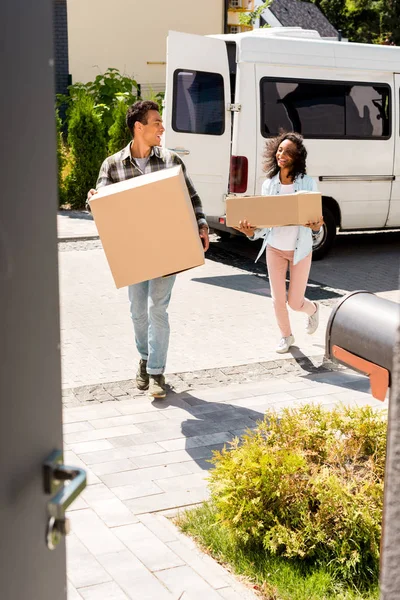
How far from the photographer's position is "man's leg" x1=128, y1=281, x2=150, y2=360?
6039 millimetres

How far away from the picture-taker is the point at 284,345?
7.41 meters

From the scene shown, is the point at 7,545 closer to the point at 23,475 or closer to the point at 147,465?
the point at 23,475

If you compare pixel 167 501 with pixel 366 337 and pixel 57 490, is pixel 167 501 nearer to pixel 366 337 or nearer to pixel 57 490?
pixel 57 490

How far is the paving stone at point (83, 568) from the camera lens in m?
3.74

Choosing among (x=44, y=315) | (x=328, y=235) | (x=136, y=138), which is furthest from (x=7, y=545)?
(x=328, y=235)

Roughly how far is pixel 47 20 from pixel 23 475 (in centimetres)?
76

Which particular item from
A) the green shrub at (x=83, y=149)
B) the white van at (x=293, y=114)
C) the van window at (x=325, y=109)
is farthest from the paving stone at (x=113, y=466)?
the green shrub at (x=83, y=149)

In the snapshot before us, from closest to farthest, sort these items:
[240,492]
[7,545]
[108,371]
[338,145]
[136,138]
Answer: [7,545], [240,492], [136,138], [108,371], [338,145]

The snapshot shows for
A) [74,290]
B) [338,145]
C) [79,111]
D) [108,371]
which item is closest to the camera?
[108,371]

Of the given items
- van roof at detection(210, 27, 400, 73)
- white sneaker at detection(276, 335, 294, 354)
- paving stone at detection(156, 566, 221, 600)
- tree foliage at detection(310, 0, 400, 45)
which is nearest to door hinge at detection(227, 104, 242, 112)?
van roof at detection(210, 27, 400, 73)

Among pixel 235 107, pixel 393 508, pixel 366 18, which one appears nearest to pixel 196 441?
pixel 393 508

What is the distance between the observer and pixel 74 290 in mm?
9844

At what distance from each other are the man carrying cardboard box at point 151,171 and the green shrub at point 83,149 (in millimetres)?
10189

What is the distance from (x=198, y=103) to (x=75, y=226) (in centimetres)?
382
